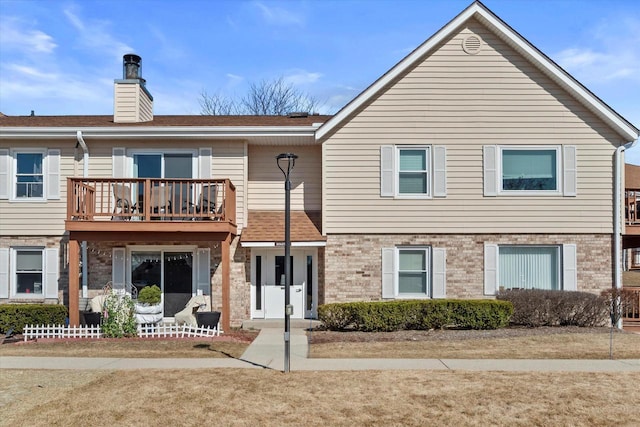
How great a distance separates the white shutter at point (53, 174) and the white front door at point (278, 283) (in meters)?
5.46

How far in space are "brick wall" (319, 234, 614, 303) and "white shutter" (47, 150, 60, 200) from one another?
7.35 m

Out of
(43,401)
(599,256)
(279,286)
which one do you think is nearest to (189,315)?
Result: (279,286)

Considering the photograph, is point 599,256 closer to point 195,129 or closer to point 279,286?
point 279,286

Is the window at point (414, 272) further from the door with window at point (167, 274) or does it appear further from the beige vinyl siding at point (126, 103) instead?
the beige vinyl siding at point (126, 103)

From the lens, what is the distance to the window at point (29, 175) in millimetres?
15945

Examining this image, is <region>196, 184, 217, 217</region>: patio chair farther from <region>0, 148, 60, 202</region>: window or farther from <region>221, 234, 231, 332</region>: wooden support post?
<region>0, 148, 60, 202</region>: window

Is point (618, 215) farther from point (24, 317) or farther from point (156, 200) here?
point (24, 317)

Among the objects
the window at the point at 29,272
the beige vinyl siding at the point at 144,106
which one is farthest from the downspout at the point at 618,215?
the window at the point at 29,272

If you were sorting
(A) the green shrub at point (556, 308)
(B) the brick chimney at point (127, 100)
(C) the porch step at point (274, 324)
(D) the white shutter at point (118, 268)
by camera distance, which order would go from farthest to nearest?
1. (B) the brick chimney at point (127, 100)
2. (D) the white shutter at point (118, 268)
3. (C) the porch step at point (274, 324)
4. (A) the green shrub at point (556, 308)

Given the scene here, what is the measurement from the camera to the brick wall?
15570 millimetres

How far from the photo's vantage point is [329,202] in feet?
51.6

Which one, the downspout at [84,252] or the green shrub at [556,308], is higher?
the downspout at [84,252]

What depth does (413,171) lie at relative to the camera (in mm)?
15836

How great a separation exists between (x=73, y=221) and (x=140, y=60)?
6659 millimetres
